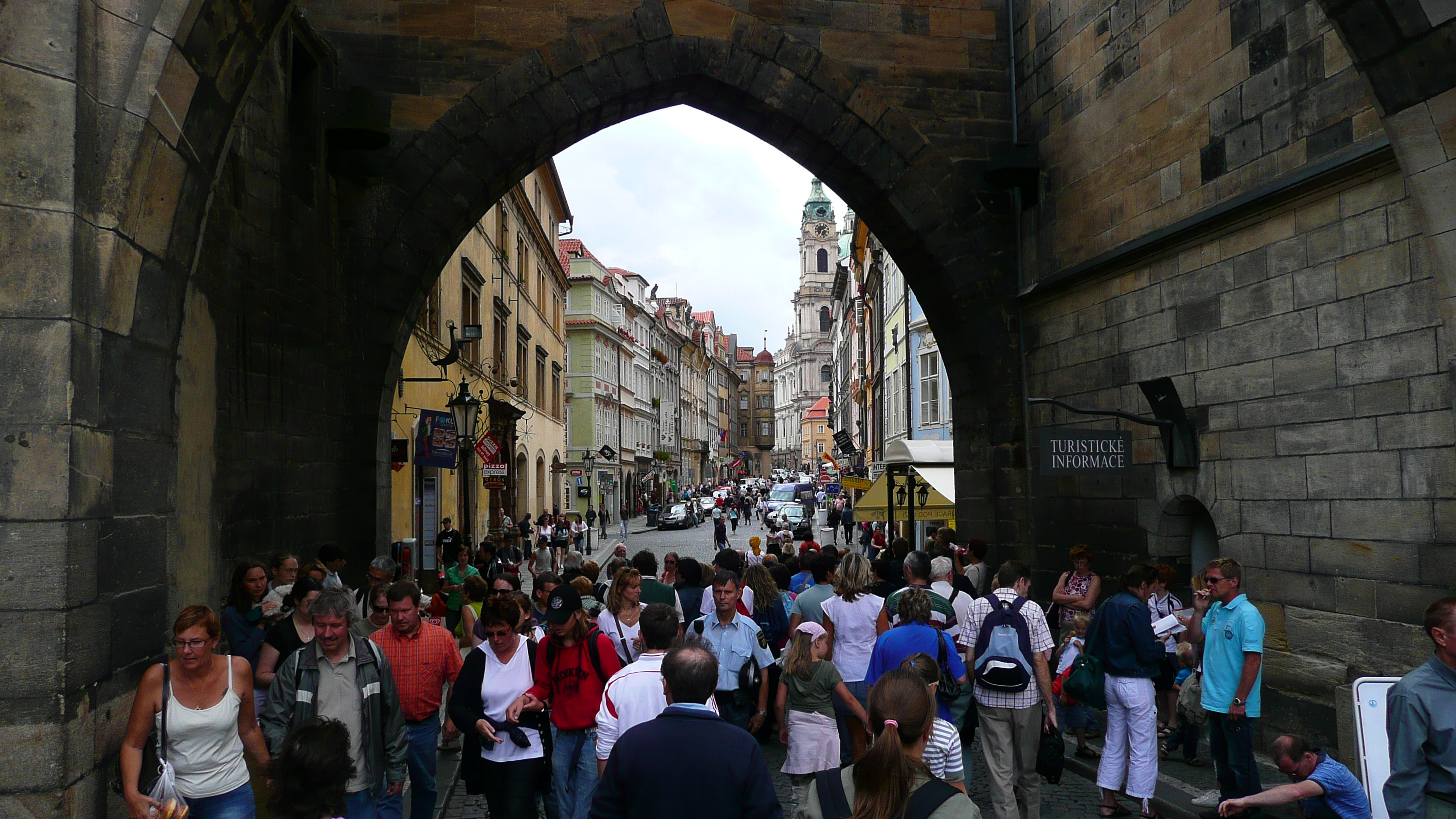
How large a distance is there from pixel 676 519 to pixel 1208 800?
42.8 m

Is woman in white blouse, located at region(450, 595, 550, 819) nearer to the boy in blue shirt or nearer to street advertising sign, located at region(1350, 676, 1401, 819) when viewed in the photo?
the boy in blue shirt

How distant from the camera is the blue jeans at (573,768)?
5277 mm

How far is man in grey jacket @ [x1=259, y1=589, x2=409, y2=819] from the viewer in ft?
15.1

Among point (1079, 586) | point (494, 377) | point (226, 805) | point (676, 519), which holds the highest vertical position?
point (494, 377)

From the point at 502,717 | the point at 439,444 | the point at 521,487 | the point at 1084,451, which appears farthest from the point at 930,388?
the point at 502,717

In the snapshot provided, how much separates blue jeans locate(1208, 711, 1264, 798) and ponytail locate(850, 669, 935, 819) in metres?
3.51

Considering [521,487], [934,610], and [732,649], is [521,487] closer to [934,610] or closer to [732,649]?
[732,649]

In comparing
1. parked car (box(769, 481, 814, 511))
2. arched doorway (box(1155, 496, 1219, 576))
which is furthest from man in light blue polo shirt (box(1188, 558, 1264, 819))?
parked car (box(769, 481, 814, 511))

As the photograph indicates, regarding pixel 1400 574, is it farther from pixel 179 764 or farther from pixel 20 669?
pixel 20 669

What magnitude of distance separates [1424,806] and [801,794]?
3.01m

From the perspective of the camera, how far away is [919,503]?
20.5m

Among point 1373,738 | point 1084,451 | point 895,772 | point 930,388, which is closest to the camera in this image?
point 895,772

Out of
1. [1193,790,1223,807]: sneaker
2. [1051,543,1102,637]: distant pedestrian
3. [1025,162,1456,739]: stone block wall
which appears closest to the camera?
[1193,790,1223,807]: sneaker

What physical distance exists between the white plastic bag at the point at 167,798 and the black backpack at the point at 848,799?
2.41 metres
